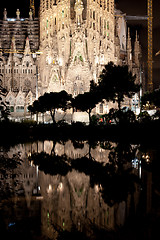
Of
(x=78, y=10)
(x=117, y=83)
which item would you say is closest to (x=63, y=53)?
(x=78, y=10)

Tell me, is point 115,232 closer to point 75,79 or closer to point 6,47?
point 75,79

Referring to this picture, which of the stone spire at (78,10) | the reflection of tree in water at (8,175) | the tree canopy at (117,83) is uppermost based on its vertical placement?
the stone spire at (78,10)

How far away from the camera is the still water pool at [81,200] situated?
653 centimetres

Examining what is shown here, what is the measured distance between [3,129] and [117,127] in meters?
13.3

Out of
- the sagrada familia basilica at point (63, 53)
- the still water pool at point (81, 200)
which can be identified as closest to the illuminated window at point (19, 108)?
→ the sagrada familia basilica at point (63, 53)

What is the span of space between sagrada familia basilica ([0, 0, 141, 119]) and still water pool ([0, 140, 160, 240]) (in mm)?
69907

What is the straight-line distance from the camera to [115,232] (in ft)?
21.0

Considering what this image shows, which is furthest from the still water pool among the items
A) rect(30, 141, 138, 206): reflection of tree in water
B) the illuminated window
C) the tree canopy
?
the illuminated window

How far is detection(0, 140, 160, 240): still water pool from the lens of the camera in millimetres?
6531

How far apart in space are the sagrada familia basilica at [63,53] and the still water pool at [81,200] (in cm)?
6991

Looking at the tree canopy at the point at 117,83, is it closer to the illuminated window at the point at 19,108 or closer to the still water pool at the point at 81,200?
the still water pool at the point at 81,200

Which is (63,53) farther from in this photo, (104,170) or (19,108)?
(104,170)

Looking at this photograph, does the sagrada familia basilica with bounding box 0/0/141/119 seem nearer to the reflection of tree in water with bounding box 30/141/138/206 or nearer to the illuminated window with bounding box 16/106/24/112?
the illuminated window with bounding box 16/106/24/112

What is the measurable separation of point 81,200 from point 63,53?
266ft
